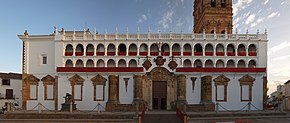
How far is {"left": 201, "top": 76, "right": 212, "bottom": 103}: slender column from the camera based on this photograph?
135 feet

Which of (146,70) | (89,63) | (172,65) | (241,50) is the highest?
(241,50)

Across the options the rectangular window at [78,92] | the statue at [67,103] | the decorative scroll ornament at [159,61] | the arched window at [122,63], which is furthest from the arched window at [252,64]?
the statue at [67,103]

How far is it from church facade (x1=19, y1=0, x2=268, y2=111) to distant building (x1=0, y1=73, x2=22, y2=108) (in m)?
18.0

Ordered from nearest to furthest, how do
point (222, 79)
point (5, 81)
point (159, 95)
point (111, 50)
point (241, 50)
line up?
point (222, 79) → point (159, 95) → point (241, 50) → point (111, 50) → point (5, 81)

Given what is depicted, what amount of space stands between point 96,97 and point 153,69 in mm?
9611

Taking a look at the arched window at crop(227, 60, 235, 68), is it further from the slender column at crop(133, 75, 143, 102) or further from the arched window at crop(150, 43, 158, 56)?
the slender column at crop(133, 75, 143, 102)

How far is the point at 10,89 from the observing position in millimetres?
60219

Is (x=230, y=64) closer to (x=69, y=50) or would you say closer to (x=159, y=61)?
(x=159, y=61)

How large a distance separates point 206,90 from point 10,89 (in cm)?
4219

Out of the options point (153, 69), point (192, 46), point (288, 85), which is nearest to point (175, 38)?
point (192, 46)

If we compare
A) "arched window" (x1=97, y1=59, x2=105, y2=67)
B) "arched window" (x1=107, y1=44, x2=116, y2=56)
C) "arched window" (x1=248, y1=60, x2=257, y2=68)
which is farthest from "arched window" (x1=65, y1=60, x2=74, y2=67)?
"arched window" (x1=248, y1=60, x2=257, y2=68)

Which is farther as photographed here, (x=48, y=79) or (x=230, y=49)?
(x=230, y=49)

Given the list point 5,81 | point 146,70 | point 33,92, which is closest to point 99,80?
point 146,70

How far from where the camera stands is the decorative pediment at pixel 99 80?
140ft
